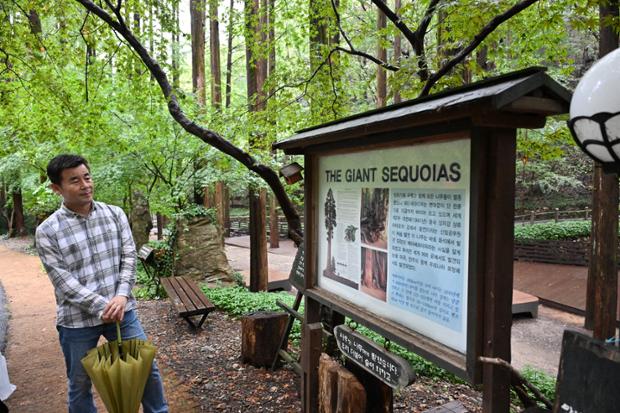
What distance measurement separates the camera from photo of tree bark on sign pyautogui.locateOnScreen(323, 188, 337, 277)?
2.66 m

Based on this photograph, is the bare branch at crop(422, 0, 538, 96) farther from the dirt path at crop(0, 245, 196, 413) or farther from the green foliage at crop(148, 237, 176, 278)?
the green foliage at crop(148, 237, 176, 278)

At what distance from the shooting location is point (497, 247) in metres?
1.62

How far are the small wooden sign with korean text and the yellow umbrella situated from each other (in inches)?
46.8

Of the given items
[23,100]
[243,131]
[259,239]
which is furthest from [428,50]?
[23,100]

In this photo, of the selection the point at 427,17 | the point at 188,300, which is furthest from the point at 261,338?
the point at 427,17

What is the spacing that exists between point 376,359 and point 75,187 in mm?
2053

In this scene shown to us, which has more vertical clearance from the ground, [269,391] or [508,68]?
[508,68]

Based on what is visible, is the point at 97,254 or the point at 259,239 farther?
the point at 259,239

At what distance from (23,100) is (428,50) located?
699cm

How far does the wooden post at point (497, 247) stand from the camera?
1618mm

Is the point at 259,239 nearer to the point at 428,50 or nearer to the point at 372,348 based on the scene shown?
the point at 428,50

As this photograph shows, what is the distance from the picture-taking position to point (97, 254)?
270 cm

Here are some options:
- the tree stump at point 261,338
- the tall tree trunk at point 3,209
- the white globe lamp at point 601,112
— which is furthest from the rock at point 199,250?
the tall tree trunk at point 3,209

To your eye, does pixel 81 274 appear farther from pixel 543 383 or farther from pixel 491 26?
pixel 543 383
